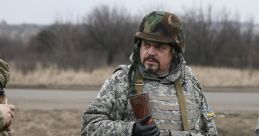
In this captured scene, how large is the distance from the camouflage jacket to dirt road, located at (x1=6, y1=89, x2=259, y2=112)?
348 inches

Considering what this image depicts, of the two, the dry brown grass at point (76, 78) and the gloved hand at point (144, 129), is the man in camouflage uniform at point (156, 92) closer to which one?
the gloved hand at point (144, 129)

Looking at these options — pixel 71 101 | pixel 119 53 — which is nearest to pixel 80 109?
pixel 71 101

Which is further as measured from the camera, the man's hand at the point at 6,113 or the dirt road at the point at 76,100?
the dirt road at the point at 76,100

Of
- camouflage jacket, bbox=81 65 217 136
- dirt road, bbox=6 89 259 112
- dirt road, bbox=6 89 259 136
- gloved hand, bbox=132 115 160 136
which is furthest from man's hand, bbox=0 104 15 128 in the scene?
dirt road, bbox=6 89 259 112

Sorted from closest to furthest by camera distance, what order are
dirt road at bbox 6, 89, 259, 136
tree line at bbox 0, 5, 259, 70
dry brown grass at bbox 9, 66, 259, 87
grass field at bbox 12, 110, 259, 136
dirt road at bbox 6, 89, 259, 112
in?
grass field at bbox 12, 110, 259, 136 < dirt road at bbox 6, 89, 259, 136 < dirt road at bbox 6, 89, 259, 112 < dry brown grass at bbox 9, 66, 259, 87 < tree line at bbox 0, 5, 259, 70

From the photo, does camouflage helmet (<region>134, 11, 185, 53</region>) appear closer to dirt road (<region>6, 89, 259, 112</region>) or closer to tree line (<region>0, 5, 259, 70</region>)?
dirt road (<region>6, 89, 259, 112</region>)

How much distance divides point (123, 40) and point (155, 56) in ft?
107

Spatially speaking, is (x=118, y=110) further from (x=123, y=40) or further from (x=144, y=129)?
(x=123, y=40)

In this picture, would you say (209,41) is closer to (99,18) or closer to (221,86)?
(99,18)

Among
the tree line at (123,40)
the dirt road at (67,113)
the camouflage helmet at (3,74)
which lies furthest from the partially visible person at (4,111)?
the tree line at (123,40)

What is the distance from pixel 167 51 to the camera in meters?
2.95

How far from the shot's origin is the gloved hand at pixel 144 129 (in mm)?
2666

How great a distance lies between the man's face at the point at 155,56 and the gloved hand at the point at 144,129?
33 centimetres

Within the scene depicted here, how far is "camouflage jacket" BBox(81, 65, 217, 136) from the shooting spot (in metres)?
2.72
